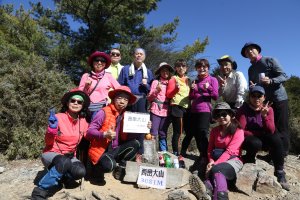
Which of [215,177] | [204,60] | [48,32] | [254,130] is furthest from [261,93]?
[48,32]

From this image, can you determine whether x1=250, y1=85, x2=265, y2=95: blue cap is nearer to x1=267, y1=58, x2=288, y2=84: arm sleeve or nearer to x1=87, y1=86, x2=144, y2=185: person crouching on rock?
x1=267, y1=58, x2=288, y2=84: arm sleeve


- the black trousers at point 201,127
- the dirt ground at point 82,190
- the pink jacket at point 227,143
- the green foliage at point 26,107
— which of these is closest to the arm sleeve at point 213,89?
the black trousers at point 201,127

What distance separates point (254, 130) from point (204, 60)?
5.31 ft

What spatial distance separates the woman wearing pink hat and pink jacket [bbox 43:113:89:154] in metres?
0.47

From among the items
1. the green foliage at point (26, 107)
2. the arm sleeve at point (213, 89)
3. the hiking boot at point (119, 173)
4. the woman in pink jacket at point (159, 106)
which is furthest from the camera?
the green foliage at point (26, 107)

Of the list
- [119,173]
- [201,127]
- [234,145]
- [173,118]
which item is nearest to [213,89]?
[201,127]

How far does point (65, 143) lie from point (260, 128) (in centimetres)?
338

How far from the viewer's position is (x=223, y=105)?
526 cm

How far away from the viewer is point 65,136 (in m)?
4.80

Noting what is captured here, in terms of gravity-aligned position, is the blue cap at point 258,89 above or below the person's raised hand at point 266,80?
below

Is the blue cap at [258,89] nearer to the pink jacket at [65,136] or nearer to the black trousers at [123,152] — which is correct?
the black trousers at [123,152]

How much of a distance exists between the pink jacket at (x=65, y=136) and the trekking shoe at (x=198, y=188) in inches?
74.6

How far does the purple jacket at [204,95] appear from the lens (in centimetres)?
600

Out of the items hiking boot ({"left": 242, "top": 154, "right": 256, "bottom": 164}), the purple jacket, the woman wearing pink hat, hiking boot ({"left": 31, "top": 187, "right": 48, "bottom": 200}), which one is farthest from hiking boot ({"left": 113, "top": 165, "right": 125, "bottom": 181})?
hiking boot ({"left": 242, "top": 154, "right": 256, "bottom": 164})
